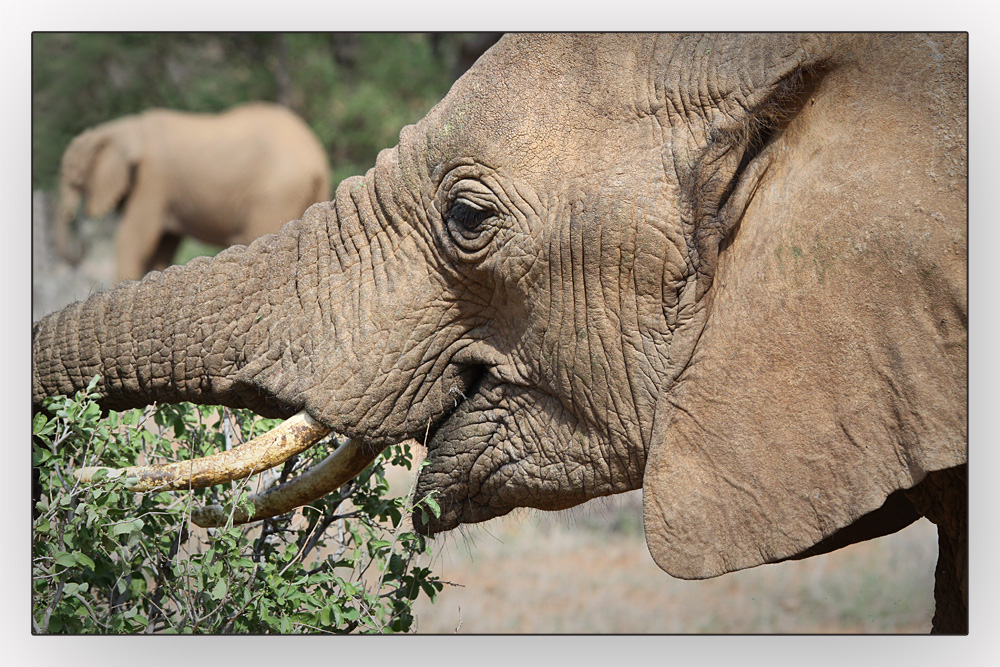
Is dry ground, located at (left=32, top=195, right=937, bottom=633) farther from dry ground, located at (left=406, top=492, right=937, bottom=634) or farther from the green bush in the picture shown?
the green bush

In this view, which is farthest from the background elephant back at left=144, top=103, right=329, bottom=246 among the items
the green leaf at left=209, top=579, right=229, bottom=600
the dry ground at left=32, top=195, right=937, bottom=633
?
the green leaf at left=209, top=579, right=229, bottom=600

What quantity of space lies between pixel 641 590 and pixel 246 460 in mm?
3233

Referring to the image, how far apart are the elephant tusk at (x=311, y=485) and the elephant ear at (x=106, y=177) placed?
23.1 feet

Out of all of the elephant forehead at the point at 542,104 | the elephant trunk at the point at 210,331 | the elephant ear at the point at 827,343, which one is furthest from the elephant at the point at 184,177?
the elephant ear at the point at 827,343

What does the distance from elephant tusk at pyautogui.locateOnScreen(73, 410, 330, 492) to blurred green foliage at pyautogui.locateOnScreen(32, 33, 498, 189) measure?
6229 millimetres

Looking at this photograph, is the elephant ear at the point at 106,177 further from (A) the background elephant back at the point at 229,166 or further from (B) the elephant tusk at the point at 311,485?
(B) the elephant tusk at the point at 311,485

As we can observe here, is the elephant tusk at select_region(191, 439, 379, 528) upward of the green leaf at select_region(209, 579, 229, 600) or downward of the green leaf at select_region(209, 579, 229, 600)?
upward

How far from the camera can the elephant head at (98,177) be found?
8.95 meters

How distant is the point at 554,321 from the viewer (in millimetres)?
2395

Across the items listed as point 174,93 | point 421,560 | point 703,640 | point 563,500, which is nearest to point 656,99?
point 563,500

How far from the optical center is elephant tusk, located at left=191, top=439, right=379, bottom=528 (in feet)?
8.39

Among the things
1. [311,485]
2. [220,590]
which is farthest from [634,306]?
[220,590]

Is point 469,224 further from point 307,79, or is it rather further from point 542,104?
point 307,79

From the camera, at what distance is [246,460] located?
245 cm
